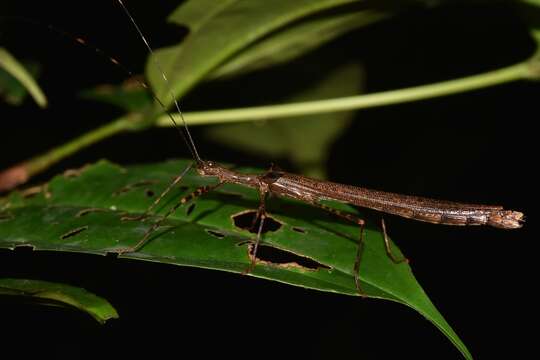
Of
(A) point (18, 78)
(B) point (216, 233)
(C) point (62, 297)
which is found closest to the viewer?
(C) point (62, 297)

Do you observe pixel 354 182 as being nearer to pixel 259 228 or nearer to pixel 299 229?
pixel 299 229

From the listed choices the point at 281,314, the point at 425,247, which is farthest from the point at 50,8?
the point at 425,247

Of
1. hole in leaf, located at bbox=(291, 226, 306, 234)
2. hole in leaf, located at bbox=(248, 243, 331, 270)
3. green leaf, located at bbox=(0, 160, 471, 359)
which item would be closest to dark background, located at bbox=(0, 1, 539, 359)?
green leaf, located at bbox=(0, 160, 471, 359)

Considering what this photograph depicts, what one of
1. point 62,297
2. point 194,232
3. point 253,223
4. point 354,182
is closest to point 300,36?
point 253,223

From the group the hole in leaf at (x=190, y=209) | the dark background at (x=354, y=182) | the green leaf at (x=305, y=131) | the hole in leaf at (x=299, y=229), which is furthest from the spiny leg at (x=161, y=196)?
the green leaf at (x=305, y=131)

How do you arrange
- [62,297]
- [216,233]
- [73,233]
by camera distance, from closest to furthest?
[62,297] → [73,233] → [216,233]

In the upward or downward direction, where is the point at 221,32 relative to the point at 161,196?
upward
